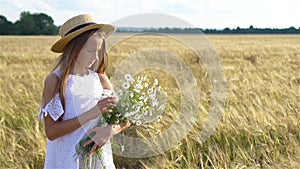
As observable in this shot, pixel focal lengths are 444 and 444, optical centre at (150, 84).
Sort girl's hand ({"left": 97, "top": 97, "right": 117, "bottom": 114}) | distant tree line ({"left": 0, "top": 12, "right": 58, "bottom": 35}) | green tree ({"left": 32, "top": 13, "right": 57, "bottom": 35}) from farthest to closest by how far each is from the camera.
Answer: green tree ({"left": 32, "top": 13, "right": 57, "bottom": 35}) → distant tree line ({"left": 0, "top": 12, "right": 58, "bottom": 35}) → girl's hand ({"left": 97, "top": 97, "right": 117, "bottom": 114})

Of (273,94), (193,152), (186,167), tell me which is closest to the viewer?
(186,167)

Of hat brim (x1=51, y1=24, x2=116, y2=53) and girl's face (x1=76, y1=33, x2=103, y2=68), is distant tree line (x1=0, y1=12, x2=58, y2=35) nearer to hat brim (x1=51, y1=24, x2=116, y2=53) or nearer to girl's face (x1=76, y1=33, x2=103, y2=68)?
hat brim (x1=51, y1=24, x2=116, y2=53)

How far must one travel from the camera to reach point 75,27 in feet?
5.79

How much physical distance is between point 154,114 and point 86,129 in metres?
0.28

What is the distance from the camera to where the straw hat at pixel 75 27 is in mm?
1718

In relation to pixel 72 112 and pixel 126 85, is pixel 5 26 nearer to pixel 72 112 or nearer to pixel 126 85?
pixel 72 112

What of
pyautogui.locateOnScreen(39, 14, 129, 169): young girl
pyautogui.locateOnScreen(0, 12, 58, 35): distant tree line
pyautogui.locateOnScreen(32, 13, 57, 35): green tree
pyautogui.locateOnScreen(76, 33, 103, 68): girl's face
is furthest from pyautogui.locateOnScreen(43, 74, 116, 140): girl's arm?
pyautogui.locateOnScreen(32, 13, 57, 35): green tree

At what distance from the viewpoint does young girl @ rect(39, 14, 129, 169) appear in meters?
1.69

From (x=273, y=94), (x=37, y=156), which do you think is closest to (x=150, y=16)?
(x=37, y=156)

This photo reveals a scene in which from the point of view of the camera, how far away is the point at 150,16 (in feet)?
5.81

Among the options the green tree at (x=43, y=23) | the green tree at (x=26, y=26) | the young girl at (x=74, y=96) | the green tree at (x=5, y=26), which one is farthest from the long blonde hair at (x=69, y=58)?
the green tree at (x=26, y=26)

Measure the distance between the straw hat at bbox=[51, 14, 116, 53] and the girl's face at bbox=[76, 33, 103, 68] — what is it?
0.14 feet

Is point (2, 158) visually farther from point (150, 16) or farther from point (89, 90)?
point (150, 16)

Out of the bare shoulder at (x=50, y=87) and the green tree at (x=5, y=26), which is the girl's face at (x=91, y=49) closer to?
the bare shoulder at (x=50, y=87)
